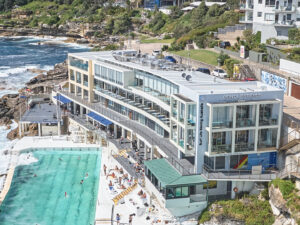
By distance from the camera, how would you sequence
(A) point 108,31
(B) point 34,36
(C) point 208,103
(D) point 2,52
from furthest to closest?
1. (B) point 34,36
2. (A) point 108,31
3. (D) point 2,52
4. (C) point 208,103

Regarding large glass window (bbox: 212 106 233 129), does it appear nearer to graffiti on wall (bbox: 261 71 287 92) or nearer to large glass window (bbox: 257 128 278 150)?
large glass window (bbox: 257 128 278 150)

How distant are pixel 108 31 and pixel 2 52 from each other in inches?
1512

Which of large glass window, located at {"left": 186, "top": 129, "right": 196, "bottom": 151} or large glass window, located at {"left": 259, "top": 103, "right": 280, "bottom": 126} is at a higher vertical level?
large glass window, located at {"left": 259, "top": 103, "right": 280, "bottom": 126}

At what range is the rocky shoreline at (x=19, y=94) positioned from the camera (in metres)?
73.7

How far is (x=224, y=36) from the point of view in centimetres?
9225

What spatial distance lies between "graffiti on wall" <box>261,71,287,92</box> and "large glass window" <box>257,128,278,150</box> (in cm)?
1281

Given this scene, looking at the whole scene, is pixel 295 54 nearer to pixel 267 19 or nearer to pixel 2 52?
pixel 267 19

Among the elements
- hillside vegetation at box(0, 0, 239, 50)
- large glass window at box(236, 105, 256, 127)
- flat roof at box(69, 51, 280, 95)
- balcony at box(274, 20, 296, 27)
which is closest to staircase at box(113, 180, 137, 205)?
flat roof at box(69, 51, 280, 95)

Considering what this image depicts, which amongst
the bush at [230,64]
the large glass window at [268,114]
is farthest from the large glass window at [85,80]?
the large glass window at [268,114]

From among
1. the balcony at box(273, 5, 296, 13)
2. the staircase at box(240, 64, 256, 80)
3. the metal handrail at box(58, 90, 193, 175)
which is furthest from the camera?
the balcony at box(273, 5, 296, 13)

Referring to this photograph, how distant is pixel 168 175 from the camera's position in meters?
42.8

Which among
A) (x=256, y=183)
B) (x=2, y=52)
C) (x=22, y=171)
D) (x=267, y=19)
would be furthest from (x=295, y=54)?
(x=2, y=52)

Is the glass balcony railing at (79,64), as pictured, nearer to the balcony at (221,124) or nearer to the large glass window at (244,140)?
the balcony at (221,124)

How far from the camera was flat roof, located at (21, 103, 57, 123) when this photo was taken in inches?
2623
